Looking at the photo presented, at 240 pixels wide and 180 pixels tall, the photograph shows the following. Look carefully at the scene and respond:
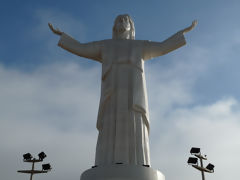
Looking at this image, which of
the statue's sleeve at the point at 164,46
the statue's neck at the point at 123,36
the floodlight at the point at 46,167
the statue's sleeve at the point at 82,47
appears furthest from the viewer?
the floodlight at the point at 46,167

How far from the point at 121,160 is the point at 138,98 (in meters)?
1.72

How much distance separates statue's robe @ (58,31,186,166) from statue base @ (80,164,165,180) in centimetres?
58

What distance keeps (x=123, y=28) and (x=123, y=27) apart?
0.10 feet

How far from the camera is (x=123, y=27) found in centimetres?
1028

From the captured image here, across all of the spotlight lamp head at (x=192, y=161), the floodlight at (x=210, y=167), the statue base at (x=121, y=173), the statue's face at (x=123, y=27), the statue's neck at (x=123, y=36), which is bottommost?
the statue base at (x=121, y=173)

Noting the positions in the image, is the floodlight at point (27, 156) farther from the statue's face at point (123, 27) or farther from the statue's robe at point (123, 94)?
the statue's face at point (123, 27)

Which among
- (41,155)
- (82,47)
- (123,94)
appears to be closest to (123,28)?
(82,47)

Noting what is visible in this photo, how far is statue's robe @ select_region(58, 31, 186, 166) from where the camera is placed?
26.8 ft

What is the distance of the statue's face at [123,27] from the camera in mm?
10288

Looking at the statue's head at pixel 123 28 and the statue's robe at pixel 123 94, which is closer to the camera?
the statue's robe at pixel 123 94

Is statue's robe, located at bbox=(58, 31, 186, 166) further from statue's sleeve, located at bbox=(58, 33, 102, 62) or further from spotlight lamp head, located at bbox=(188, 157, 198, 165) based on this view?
spotlight lamp head, located at bbox=(188, 157, 198, 165)

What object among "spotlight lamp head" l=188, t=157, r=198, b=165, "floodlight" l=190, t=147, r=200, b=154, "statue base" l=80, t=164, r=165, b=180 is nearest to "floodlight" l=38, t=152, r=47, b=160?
"spotlight lamp head" l=188, t=157, r=198, b=165

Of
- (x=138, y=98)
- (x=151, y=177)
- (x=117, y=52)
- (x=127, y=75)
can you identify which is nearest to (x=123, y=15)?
(x=117, y=52)

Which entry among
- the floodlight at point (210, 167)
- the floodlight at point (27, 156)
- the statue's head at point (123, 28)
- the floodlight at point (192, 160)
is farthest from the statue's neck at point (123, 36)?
the floodlight at point (210, 167)
